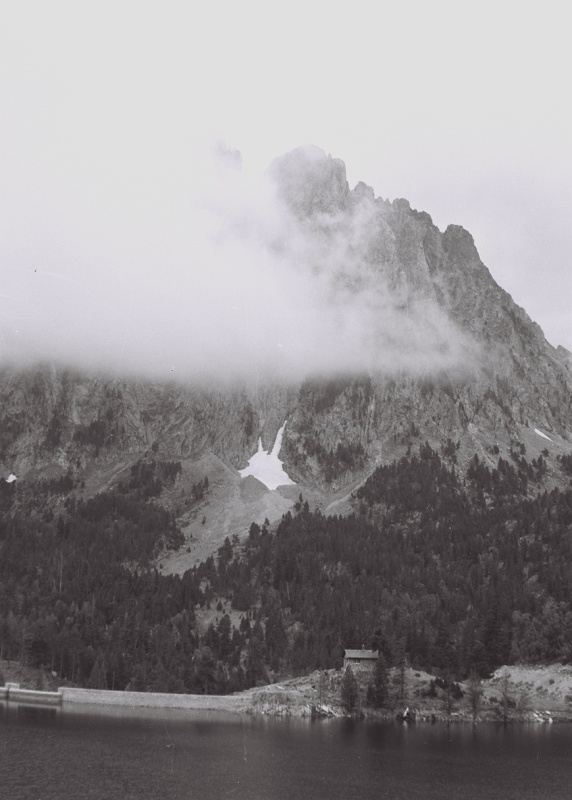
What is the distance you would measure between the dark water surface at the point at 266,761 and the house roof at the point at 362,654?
2951 centimetres

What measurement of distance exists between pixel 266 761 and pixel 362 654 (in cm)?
6940

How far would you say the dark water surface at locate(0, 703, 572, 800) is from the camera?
75188mm

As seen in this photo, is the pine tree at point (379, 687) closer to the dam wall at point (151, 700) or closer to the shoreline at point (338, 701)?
the shoreline at point (338, 701)

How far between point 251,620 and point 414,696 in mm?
58524

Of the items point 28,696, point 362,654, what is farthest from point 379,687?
point 28,696

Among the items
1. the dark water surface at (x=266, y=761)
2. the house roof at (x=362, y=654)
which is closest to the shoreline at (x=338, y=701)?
the house roof at (x=362, y=654)

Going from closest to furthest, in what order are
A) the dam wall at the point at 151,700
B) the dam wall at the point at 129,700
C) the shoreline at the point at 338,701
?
the shoreline at the point at 338,701 < the dam wall at the point at 129,700 < the dam wall at the point at 151,700

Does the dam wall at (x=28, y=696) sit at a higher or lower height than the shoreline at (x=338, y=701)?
lower

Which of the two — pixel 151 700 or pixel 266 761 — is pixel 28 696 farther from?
pixel 266 761

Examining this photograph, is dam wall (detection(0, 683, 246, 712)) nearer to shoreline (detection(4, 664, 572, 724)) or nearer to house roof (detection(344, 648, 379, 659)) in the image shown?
shoreline (detection(4, 664, 572, 724))

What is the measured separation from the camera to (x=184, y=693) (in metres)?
153

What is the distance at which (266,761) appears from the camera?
88.9 metres

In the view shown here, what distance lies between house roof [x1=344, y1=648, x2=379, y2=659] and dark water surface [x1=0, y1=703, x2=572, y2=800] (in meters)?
29.5

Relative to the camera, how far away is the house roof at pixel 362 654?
154875 millimetres
